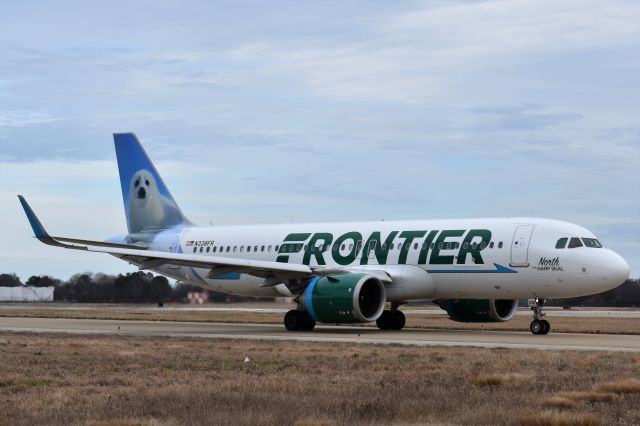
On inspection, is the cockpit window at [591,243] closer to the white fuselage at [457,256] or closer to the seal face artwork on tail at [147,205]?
the white fuselage at [457,256]

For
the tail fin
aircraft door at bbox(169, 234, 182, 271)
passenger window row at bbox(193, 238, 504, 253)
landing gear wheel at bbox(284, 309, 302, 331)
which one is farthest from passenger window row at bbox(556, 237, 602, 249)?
the tail fin

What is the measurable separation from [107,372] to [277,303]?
159 ft

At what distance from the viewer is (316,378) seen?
15.7 m

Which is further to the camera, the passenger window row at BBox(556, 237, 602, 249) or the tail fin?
the tail fin

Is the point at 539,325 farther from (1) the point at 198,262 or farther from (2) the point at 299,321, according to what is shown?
(1) the point at 198,262

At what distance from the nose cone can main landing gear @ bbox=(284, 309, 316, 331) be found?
366 inches

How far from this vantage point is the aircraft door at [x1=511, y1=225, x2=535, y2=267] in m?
29.9

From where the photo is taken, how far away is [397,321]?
112 feet

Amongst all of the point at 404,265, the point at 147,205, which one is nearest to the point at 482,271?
the point at 404,265

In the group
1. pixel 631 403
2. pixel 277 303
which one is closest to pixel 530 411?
pixel 631 403

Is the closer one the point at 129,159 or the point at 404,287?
the point at 404,287

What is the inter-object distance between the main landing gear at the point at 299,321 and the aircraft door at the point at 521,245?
6835 millimetres

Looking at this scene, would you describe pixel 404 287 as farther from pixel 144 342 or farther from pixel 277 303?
pixel 277 303

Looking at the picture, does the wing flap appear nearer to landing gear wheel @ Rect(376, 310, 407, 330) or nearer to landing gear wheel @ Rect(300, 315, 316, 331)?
landing gear wheel @ Rect(300, 315, 316, 331)
